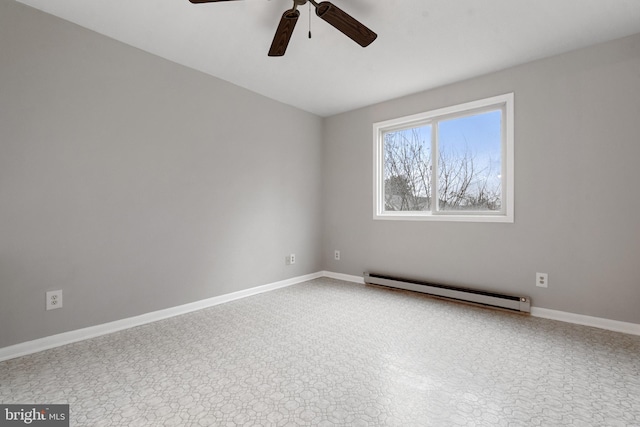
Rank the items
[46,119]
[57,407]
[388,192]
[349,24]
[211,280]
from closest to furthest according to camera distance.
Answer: [57,407], [349,24], [46,119], [211,280], [388,192]

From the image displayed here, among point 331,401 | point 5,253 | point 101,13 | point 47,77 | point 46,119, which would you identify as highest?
point 101,13

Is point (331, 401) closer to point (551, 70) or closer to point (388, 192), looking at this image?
point (388, 192)

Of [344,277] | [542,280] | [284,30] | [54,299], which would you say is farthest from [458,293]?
[54,299]

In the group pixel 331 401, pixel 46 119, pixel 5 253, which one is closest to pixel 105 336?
pixel 5 253

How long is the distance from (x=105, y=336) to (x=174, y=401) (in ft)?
4.03

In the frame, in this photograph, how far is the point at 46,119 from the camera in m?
2.13

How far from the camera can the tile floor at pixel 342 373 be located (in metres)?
1.42

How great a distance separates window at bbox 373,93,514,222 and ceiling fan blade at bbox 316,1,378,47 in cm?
174

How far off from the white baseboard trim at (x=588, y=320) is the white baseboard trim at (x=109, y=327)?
9.33 feet

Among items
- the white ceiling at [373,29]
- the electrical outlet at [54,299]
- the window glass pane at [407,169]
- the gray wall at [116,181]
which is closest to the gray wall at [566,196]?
the white ceiling at [373,29]

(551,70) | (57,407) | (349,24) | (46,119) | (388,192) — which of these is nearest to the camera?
(57,407)

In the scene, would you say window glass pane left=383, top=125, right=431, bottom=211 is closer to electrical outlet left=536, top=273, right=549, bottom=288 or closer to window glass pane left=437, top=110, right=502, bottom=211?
window glass pane left=437, top=110, right=502, bottom=211

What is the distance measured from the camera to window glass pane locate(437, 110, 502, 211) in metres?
3.15

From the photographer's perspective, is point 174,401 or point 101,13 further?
point 101,13
